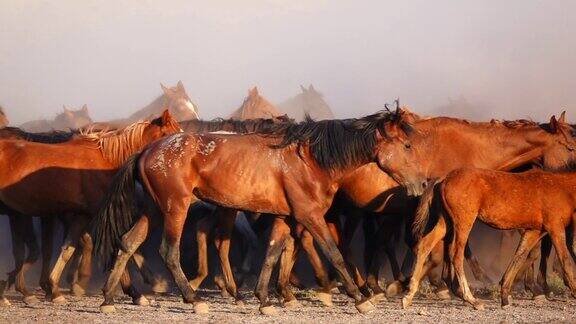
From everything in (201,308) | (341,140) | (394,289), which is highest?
(341,140)

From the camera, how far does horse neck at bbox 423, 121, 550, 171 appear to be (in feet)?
42.9

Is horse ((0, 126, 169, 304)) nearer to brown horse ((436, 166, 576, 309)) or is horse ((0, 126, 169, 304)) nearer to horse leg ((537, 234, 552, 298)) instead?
brown horse ((436, 166, 576, 309))

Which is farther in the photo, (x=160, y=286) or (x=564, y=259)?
(x=160, y=286)

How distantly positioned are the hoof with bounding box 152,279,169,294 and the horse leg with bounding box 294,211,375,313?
3677 millimetres

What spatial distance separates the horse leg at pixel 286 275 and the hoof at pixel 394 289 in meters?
1.58

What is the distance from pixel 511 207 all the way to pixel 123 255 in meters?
4.16

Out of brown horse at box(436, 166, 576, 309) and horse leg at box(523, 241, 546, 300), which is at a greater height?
brown horse at box(436, 166, 576, 309)

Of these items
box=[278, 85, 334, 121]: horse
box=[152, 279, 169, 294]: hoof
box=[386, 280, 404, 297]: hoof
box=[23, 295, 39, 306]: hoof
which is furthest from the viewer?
box=[278, 85, 334, 121]: horse

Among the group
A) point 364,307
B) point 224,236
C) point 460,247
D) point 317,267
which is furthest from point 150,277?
point 460,247

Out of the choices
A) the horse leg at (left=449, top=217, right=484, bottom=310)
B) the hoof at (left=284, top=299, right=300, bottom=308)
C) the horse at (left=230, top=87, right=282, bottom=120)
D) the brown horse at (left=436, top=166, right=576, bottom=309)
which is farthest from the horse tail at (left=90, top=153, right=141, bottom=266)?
the horse at (left=230, top=87, right=282, bottom=120)

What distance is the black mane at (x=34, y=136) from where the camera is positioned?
49.5 feet

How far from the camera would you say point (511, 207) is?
36.1 ft

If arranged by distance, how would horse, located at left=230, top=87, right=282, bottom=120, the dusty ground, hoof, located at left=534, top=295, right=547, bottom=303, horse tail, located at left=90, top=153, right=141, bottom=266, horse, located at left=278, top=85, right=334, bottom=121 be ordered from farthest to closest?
1. horse, located at left=278, top=85, right=334, bottom=121
2. horse, located at left=230, top=87, right=282, bottom=120
3. hoof, located at left=534, top=295, right=547, bottom=303
4. horse tail, located at left=90, top=153, right=141, bottom=266
5. the dusty ground

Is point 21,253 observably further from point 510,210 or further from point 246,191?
point 510,210
